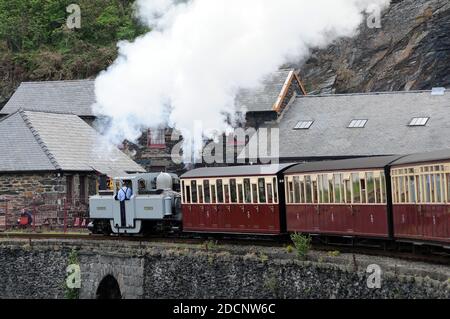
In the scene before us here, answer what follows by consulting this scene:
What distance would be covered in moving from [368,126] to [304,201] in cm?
1817

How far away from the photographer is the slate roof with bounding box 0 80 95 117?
175 ft

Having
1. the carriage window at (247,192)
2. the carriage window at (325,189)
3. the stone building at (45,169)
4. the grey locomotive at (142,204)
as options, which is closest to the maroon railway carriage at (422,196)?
the carriage window at (325,189)

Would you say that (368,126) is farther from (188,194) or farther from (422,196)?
(422,196)

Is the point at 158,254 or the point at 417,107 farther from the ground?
the point at 417,107

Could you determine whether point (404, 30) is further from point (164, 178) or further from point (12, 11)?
point (12, 11)

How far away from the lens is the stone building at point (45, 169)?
39688 millimetres

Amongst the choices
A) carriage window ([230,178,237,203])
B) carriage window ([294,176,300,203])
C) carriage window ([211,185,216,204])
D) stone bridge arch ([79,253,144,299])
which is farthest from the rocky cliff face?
stone bridge arch ([79,253,144,299])

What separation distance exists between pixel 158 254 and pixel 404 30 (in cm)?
3105

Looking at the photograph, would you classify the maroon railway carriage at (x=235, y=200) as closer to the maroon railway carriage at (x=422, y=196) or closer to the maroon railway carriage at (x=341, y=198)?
the maroon railway carriage at (x=341, y=198)

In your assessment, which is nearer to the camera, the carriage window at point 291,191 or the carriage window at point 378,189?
the carriage window at point 378,189

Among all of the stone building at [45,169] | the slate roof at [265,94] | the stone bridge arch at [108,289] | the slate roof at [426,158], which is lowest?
the stone bridge arch at [108,289]

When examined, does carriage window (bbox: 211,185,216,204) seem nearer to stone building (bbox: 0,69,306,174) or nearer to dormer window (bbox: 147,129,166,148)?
stone building (bbox: 0,69,306,174)

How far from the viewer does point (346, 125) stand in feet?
146
